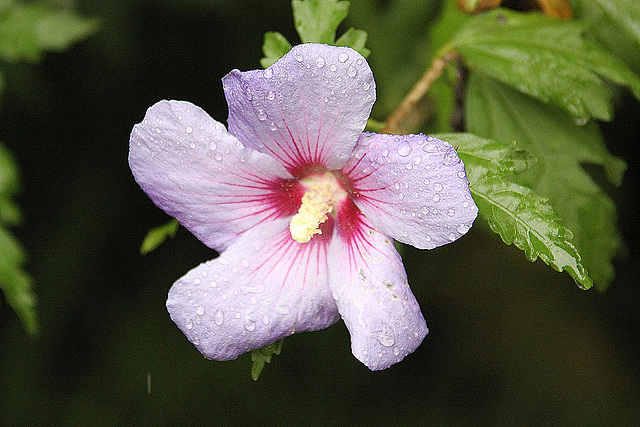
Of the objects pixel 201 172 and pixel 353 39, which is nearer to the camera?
pixel 201 172

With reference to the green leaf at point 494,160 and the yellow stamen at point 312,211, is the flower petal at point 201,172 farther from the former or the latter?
the green leaf at point 494,160

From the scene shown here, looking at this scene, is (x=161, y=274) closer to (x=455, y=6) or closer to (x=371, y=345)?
(x=455, y=6)

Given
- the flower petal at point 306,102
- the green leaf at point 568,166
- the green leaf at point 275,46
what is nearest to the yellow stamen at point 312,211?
the flower petal at point 306,102

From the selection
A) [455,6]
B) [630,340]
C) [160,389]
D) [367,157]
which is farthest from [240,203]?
[630,340]

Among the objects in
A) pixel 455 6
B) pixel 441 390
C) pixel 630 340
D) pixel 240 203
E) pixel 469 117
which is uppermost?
pixel 240 203

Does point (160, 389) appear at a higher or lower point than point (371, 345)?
lower

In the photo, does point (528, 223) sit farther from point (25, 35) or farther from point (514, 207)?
point (25, 35)

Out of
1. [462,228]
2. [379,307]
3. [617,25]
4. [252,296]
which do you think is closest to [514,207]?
[462,228]
